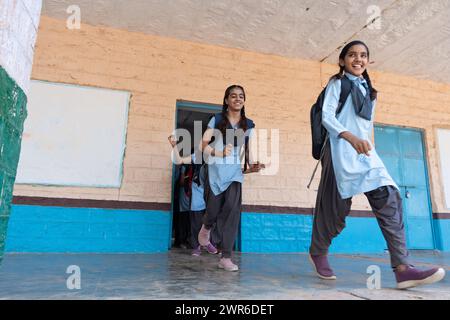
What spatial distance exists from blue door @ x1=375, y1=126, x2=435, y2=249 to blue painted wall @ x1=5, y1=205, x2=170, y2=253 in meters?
4.03

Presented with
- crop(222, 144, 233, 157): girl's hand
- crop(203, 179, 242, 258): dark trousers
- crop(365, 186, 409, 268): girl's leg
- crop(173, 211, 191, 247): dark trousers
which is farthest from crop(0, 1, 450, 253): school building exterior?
crop(365, 186, 409, 268): girl's leg

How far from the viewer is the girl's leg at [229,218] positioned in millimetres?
2756

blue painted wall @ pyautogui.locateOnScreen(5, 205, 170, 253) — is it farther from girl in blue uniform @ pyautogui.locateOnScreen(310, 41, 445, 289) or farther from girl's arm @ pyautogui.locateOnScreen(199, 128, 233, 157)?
girl in blue uniform @ pyautogui.locateOnScreen(310, 41, 445, 289)

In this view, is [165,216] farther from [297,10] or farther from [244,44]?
[297,10]

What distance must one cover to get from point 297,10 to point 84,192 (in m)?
3.62

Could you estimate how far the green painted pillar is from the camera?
4.83 feet

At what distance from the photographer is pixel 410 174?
5965 millimetres

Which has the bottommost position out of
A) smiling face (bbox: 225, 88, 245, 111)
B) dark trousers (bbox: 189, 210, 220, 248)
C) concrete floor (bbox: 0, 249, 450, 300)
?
concrete floor (bbox: 0, 249, 450, 300)

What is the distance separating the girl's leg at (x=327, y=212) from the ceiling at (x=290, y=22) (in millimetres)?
2838

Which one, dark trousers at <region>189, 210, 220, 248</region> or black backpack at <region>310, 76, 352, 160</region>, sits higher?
black backpack at <region>310, 76, 352, 160</region>

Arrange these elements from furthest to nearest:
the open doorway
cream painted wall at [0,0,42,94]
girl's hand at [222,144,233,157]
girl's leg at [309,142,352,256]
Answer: the open doorway, girl's hand at [222,144,233,157], girl's leg at [309,142,352,256], cream painted wall at [0,0,42,94]

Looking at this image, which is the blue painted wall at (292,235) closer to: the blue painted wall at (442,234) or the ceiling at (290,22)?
the blue painted wall at (442,234)

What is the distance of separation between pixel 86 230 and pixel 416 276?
3601mm

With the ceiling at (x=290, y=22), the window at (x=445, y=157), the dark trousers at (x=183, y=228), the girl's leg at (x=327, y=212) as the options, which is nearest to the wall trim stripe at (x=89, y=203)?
the dark trousers at (x=183, y=228)
